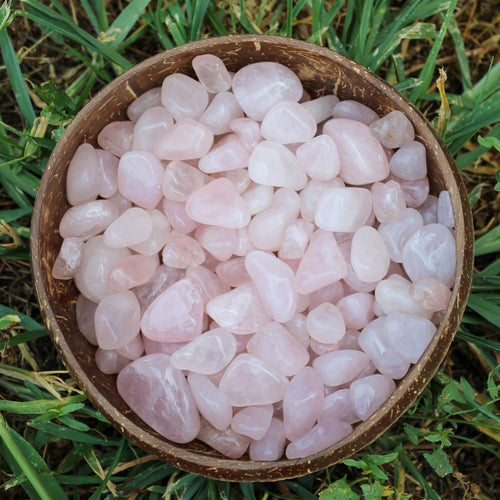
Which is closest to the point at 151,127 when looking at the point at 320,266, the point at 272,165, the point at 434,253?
the point at 272,165

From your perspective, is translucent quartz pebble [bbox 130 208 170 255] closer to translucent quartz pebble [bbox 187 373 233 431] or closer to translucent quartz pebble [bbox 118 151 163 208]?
translucent quartz pebble [bbox 118 151 163 208]

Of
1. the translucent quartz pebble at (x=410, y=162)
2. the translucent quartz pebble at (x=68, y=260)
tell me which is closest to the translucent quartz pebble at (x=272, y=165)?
the translucent quartz pebble at (x=410, y=162)

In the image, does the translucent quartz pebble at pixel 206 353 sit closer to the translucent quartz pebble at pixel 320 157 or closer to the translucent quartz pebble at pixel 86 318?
the translucent quartz pebble at pixel 86 318

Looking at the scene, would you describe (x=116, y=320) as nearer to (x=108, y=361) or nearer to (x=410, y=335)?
(x=108, y=361)

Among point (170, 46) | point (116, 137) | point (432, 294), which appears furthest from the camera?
point (170, 46)

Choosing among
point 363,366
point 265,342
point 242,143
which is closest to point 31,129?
point 242,143

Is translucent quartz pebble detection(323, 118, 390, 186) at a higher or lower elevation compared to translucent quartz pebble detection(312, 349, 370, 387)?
higher

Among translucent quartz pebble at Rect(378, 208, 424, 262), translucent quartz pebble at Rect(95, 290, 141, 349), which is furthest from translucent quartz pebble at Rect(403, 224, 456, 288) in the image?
translucent quartz pebble at Rect(95, 290, 141, 349)
